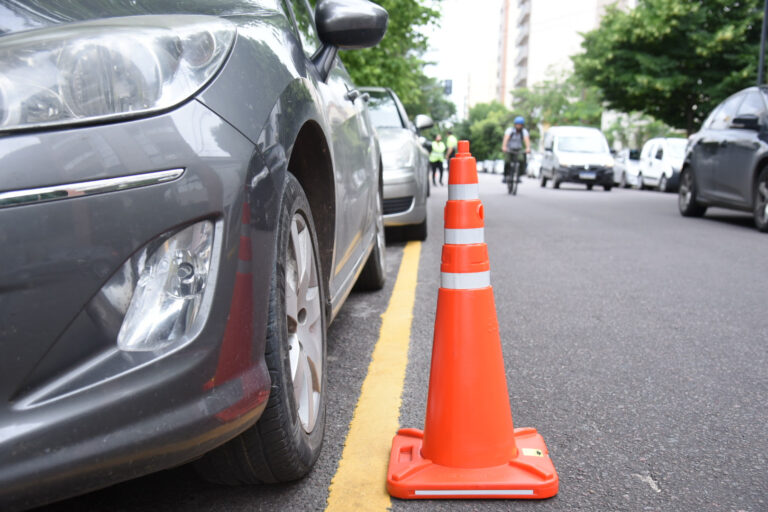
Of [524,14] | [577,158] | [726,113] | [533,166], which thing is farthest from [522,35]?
[726,113]

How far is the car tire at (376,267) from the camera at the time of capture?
179 inches

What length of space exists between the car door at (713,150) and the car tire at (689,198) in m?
0.23

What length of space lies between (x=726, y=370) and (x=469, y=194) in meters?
1.65

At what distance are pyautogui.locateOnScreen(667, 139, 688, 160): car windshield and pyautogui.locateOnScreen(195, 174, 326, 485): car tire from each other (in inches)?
790

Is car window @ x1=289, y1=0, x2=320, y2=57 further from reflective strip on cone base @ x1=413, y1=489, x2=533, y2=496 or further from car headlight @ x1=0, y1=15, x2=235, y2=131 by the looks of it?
reflective strip on cone base @ x1=413, y1=489, x2=533, y2=496

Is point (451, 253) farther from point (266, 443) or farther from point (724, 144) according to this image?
point (724, 144)

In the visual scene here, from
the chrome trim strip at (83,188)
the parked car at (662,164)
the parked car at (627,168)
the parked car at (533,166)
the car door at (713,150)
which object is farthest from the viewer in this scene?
the parked car at (533,166)

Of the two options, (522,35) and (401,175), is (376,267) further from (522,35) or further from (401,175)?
(522,35)

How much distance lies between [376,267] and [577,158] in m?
18.5

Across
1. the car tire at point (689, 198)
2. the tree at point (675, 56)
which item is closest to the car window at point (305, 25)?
A: the car tire at point (689, 198)

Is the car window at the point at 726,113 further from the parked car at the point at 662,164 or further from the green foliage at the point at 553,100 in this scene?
the green foliage at the point at 553,100

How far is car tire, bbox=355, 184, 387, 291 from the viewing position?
456cm

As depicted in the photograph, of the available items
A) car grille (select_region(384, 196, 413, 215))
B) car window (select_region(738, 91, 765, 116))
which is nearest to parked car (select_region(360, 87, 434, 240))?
car grille (select_region(384, 196, 413, 215))

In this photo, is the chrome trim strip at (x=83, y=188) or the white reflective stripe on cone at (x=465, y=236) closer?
the chrome trim strip at (x=83, y=188)
